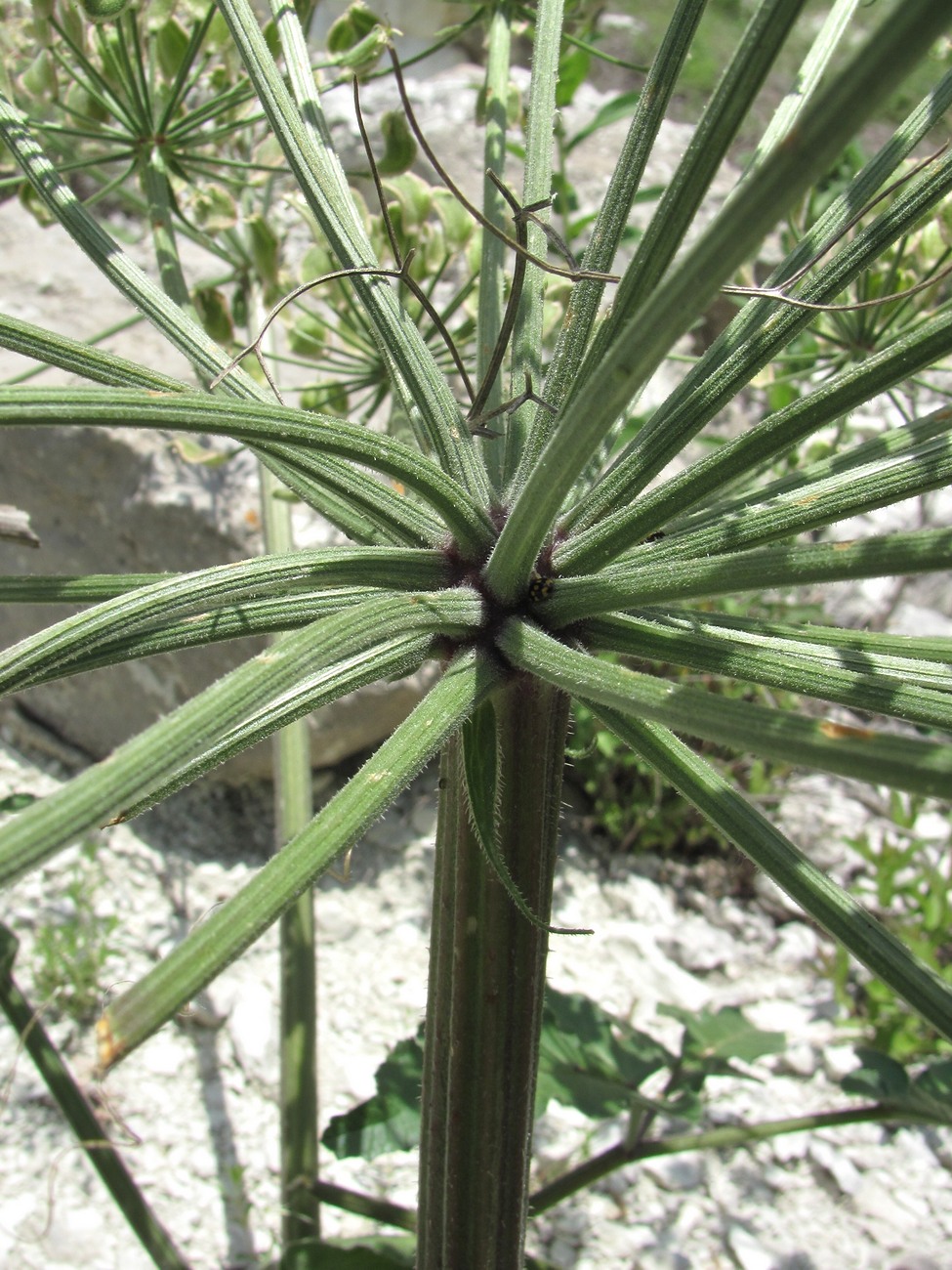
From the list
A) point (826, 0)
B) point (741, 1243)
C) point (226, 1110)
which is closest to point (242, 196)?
point (226, 1110)

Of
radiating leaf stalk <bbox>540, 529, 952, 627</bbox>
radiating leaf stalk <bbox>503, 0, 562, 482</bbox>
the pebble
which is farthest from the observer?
the pebble

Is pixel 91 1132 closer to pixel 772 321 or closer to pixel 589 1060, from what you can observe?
pixel 589 1060

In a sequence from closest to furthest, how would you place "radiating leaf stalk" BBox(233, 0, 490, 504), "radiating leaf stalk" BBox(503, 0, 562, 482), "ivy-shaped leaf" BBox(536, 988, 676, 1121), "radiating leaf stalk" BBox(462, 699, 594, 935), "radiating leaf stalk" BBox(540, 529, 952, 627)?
"radiating leaf stalk" BBox(540, 529, 952, 627), "radiating leaf stalk" BBox(462, 699, 594, 935), "radiating leaf stalk" BBox(233, 0, 490, 504), "radiating leaf stalk" BBox(503, 0, 562, 482), "ivy-shaped leaf" BBox(536, 988, 676, 1121)

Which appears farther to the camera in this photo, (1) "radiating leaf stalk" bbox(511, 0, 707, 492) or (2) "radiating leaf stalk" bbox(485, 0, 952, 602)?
(1) "radiating leaf stalk" bbox(511, 0, 707, 492)

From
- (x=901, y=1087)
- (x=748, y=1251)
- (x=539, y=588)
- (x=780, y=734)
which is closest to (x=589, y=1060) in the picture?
(x=901, y=1087)

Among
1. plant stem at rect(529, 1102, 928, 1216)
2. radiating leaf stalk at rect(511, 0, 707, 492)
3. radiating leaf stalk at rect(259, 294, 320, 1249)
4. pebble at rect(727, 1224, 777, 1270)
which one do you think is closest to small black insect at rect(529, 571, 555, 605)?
radiating leaf stalk at rect(511, 0, 707, 492)

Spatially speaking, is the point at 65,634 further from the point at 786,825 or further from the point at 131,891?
the point at 786,825

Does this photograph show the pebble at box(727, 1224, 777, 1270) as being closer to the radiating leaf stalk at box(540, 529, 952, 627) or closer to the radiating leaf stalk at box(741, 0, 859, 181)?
the radiating leaf stalk at box(540, 529, 952, 627)

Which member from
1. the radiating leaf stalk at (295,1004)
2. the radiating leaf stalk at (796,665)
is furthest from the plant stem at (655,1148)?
the radiating leaf stalk at (796,665)

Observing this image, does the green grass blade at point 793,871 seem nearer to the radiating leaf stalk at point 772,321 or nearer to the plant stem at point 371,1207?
the radiating leaf stalk at point 772,321
